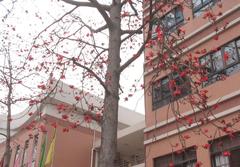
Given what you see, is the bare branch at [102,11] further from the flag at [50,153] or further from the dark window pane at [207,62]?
the flag at [50,153]

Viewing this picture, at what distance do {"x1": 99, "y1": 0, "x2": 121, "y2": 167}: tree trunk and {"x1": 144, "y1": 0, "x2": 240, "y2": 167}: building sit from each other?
264 centimetres

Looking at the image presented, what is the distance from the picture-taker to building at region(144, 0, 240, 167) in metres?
9.70

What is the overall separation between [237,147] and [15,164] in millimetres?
12125

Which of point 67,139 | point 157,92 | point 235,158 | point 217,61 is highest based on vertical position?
point 217,61

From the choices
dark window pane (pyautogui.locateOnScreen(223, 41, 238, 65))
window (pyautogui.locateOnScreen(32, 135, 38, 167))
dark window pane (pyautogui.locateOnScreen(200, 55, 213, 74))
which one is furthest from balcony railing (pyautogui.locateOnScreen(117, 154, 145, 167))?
dark window pane (pyautogui.locateOnScreen(223, 41, 238, 65))

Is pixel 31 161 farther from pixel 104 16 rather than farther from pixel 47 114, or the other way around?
pixel 104 16

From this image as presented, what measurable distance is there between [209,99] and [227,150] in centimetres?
171

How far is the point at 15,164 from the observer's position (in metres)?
18.2

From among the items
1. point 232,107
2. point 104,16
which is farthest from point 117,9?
point 232,107

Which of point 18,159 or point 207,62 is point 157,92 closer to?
point 207,62

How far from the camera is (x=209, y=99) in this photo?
34.8ft

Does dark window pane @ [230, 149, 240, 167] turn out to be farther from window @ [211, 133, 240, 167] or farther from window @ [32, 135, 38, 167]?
window @ [32, 135, 38, 167]

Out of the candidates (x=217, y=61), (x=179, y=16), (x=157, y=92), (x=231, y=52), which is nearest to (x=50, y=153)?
(x=157, y=92)

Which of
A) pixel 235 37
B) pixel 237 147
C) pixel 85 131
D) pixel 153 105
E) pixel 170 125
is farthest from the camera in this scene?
pixel 85 131
